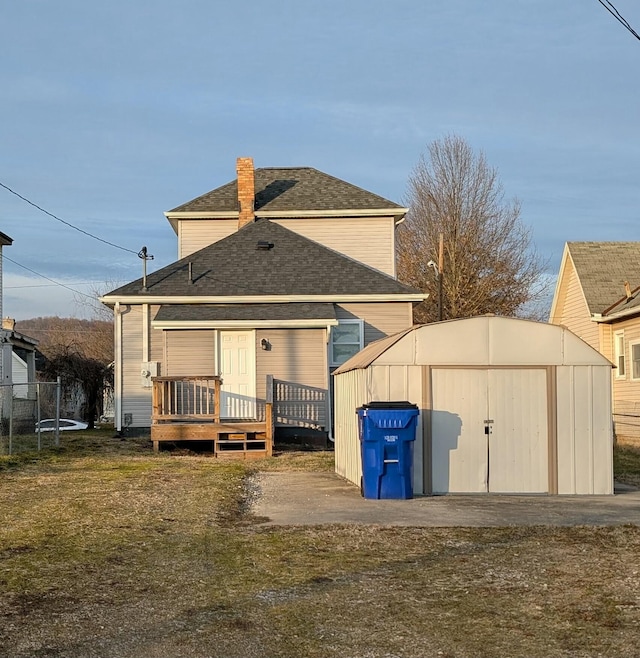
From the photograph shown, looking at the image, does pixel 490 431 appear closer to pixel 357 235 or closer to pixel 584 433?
pixel 584 433

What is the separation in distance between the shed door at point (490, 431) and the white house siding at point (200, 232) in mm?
14031

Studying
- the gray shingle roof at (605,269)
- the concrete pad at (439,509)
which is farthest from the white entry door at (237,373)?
the gray shingle roof at (605,269)

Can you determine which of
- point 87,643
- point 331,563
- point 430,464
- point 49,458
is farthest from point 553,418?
point 49,458

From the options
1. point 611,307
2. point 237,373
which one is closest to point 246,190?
point 237,373

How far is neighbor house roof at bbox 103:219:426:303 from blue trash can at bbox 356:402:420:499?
33.3 ft

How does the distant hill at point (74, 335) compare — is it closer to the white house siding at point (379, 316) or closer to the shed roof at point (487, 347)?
the white house siding at point (379, 316)

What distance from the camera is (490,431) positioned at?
13.4 meters

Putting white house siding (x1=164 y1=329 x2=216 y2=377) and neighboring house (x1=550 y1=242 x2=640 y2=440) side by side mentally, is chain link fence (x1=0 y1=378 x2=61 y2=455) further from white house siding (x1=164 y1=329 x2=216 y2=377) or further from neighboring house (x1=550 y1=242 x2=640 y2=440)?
neighboring house (x1=550 y1=242 x2=640 y2=440)

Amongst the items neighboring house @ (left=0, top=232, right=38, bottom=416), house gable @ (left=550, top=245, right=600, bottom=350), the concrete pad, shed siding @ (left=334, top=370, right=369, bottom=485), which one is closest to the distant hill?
neighboring house @ (left=0, top=232, right=38, bottom=416)

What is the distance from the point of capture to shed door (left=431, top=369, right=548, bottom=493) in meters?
13.4

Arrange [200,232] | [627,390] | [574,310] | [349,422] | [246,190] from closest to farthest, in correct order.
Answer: [349,422] < [627,390] < [246,190] < [200,232] < [574,310]

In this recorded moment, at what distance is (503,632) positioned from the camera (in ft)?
20.6

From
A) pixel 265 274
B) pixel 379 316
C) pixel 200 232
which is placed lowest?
pixel 379 316

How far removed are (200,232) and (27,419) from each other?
8855 mm
